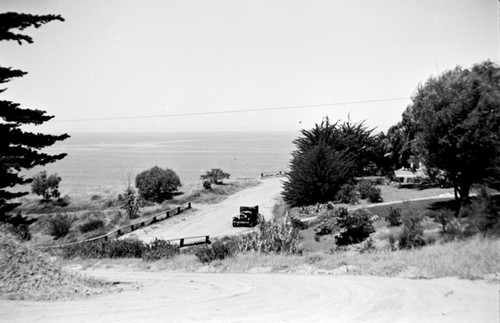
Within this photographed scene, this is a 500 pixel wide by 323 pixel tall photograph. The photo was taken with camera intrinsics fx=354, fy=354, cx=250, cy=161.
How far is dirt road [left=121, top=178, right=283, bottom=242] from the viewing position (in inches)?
1208

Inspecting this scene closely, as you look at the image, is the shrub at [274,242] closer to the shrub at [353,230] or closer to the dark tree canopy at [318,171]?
the shrub at [353,230]

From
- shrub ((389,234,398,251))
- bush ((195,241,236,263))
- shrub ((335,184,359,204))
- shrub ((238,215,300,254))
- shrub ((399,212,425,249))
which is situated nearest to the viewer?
shrub ((399,212,425,249))

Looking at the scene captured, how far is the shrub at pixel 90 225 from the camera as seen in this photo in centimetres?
3778

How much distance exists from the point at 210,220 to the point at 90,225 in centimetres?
1334

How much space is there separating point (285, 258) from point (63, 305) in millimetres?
9452

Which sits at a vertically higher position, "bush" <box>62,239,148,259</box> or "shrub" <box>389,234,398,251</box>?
"shrub" <box>389,234,398,251</box>

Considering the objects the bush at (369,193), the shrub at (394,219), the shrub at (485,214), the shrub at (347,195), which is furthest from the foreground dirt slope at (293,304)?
the shrub at (347,195)

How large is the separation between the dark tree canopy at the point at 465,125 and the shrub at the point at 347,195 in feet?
42.8

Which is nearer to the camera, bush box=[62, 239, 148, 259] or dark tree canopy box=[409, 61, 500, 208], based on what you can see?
dark tree canopy box=[409, 61, 500, 208]

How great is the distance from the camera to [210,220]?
36.2 m

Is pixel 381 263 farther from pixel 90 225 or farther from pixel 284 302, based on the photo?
pixel 90 225

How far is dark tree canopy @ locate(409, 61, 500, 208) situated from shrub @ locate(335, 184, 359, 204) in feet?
42.8

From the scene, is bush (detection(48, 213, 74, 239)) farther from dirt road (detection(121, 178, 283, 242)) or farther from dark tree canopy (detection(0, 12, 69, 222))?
dark tree canopy (detection(0, 12, 69, 222))

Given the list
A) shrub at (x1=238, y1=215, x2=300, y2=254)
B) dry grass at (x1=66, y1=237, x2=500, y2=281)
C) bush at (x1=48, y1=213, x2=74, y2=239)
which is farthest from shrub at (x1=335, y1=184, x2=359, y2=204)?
bush at (x1=48, y1=213, x2=74, y2=239)
